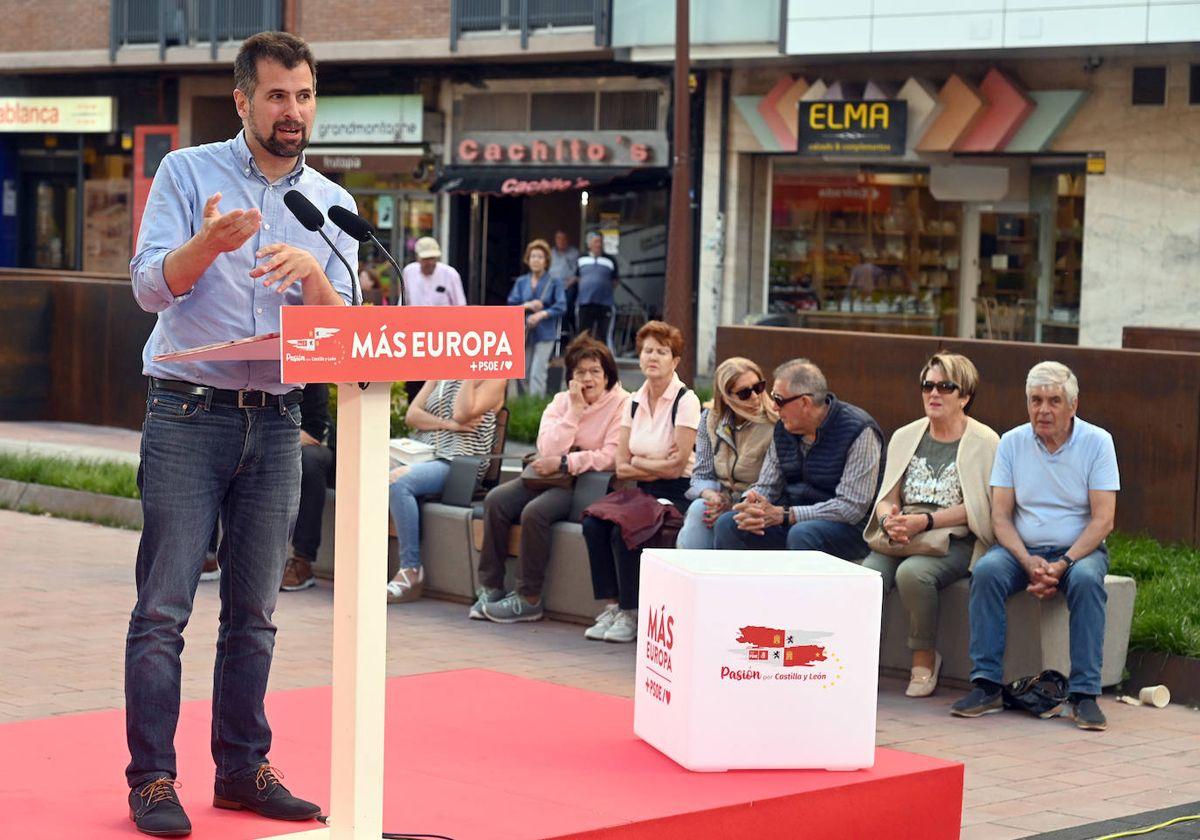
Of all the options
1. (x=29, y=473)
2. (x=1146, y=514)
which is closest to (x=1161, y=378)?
(x=1146, y=514)

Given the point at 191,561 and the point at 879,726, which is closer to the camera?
the point at 191,561

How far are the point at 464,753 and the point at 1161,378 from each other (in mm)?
5297

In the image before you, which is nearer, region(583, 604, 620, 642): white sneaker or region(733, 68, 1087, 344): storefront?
region(583, 604, 620, 642): white sneaker

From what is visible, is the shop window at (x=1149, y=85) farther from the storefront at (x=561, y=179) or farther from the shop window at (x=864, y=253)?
the storefront at (x=561, y=179)

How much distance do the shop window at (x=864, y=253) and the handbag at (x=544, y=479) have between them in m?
14.5

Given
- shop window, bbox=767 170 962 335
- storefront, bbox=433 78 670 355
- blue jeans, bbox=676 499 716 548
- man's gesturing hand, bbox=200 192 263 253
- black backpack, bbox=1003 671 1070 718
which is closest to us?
man's gesturing hand, bbox=200 192 263 253

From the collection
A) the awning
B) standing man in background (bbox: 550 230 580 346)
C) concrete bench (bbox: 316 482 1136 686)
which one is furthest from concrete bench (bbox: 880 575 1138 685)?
the awning

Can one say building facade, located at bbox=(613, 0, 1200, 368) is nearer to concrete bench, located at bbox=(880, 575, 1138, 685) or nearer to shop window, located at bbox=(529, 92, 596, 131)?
shop window, located at bbox=(529, 92, 596, 131)

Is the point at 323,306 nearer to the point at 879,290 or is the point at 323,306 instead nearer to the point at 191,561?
the point at 191,561

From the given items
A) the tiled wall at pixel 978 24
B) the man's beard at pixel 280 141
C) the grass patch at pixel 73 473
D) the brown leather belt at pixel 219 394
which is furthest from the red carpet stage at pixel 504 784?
the tiled wall at pixel 978 24

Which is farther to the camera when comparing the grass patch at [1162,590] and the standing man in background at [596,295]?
the standing man in background at [596,295]

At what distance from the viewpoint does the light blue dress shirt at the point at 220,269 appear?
14.3 feet

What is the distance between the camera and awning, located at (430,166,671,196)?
25.2m

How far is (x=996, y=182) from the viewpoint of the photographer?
22484mm
